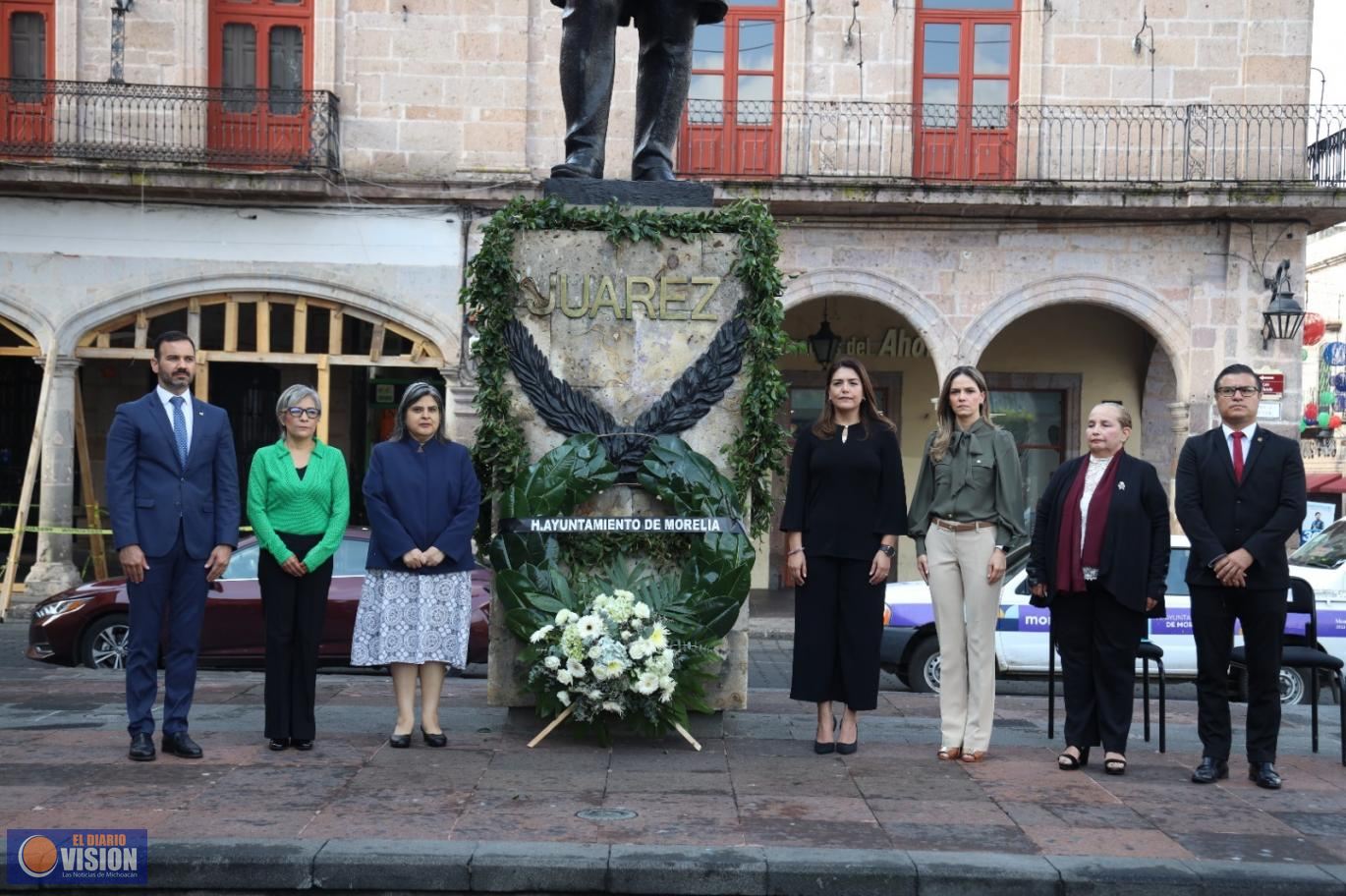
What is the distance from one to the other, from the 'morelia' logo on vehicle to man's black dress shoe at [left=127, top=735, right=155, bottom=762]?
152 centimetres

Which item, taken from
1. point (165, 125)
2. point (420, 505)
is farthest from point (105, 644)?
point (165, 125)

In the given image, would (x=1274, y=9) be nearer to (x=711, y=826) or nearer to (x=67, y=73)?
(x=67, y=73)

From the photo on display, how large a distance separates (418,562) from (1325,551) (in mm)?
8279

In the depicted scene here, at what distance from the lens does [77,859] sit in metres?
5.21

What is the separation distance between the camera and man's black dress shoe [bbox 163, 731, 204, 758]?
6.91 meters

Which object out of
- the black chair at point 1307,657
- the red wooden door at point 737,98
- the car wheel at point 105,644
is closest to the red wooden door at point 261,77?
the red wooden door at point 737,98

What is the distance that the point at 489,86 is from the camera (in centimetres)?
1914

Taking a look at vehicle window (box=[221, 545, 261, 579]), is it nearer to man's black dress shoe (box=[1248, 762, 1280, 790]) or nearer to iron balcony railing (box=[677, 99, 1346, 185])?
man's black dress shoe (box=[1248, 762, 1280, 790])

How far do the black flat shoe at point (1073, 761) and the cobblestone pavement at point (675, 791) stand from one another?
0.21 feet

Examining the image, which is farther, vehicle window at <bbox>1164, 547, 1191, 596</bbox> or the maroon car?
the maroon car

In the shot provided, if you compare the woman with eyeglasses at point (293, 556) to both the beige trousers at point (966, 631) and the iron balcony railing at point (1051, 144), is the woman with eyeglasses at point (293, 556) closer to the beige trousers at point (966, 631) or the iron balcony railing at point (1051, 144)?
the beige trousers at point (966, 631)

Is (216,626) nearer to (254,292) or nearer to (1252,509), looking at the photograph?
(1252,509)

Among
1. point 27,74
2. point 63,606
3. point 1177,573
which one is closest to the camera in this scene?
point 1177,573

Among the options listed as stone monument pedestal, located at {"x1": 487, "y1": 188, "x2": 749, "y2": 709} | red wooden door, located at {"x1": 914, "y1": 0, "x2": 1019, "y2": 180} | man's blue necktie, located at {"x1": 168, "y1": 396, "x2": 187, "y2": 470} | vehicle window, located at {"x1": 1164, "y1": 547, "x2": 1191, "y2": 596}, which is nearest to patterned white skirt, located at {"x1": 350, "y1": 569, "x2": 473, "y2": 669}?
stone monument pedestal, located at {"x1": 487, "y1": 188, "x2": 749, "y2": 709}
